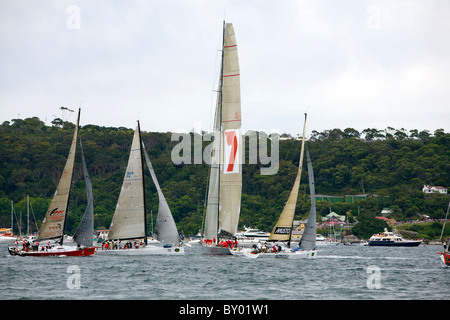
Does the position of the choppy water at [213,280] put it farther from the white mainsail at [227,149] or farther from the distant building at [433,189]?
the distant building at [433,189]

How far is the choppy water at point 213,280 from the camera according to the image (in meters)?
32.6

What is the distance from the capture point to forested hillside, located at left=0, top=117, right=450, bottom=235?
461 ft

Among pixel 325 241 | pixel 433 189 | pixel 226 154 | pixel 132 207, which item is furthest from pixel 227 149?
pixel 433 189

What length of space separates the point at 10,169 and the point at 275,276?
127037mm

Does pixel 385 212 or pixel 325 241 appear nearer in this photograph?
pixel 325 241

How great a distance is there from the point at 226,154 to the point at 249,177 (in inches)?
4017

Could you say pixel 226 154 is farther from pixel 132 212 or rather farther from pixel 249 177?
pixel 249 177

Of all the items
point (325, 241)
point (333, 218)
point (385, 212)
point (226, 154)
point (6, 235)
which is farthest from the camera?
point (333, 218)

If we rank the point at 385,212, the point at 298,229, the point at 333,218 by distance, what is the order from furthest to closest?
the point at 333,218 < the point at 385,212 < the point at 298,229

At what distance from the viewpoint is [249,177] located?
156 m

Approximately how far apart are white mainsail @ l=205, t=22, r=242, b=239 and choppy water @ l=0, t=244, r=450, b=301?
301 centimetres

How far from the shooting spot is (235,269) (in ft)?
149

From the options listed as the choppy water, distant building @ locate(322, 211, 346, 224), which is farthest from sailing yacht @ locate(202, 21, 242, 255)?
distant building @ locate(322, 211, 346, 224)
